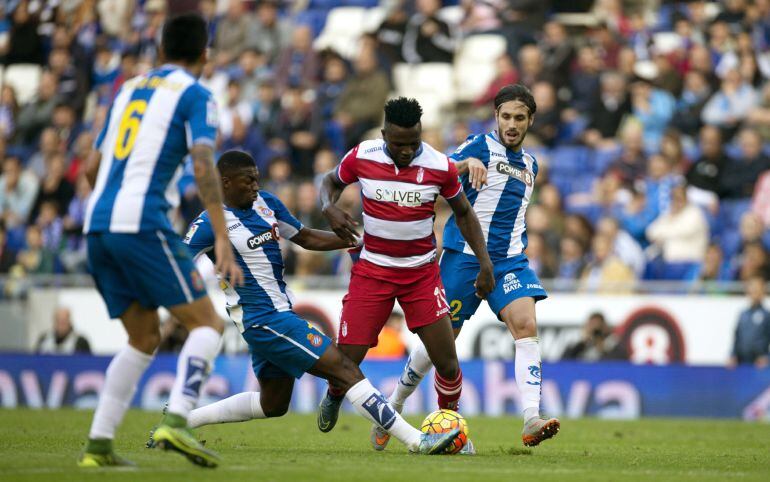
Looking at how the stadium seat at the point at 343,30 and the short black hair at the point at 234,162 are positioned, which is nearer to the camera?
the short black hair at the point at 234,162

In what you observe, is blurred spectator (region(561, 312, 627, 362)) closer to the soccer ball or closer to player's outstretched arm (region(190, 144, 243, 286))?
the soccer ball

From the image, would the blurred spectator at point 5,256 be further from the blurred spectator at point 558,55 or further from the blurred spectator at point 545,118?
the blurred spectator at point 558,55

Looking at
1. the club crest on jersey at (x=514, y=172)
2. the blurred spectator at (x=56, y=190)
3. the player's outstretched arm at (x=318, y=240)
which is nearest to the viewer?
the player's outstretched arm at (x=318, y=240)

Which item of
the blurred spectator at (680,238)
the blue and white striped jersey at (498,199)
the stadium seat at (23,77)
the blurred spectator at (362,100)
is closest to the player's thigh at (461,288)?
the blue and white striped jersey at (498,199)

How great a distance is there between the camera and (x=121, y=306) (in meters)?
7.86

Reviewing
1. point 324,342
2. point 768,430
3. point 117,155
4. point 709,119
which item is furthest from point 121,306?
point 709,119

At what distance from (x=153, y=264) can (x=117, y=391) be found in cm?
85

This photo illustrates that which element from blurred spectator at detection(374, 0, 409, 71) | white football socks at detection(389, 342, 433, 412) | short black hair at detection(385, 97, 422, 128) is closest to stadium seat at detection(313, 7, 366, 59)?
blurred spectator at detection(374, 0, 409, 71)

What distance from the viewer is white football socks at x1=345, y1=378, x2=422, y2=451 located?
9.06m

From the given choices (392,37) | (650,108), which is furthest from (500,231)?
(392,37)

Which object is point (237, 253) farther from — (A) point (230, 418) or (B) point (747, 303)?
(B) point (747, 303)

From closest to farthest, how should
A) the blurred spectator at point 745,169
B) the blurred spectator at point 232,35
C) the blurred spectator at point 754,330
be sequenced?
the blurred spectator at point 754,330 < the blurred spectator at point 745,169 < the blurred spectator at point 232,35

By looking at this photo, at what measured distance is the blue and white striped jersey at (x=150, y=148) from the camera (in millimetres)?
7652

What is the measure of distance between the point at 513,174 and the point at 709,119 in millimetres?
10755
